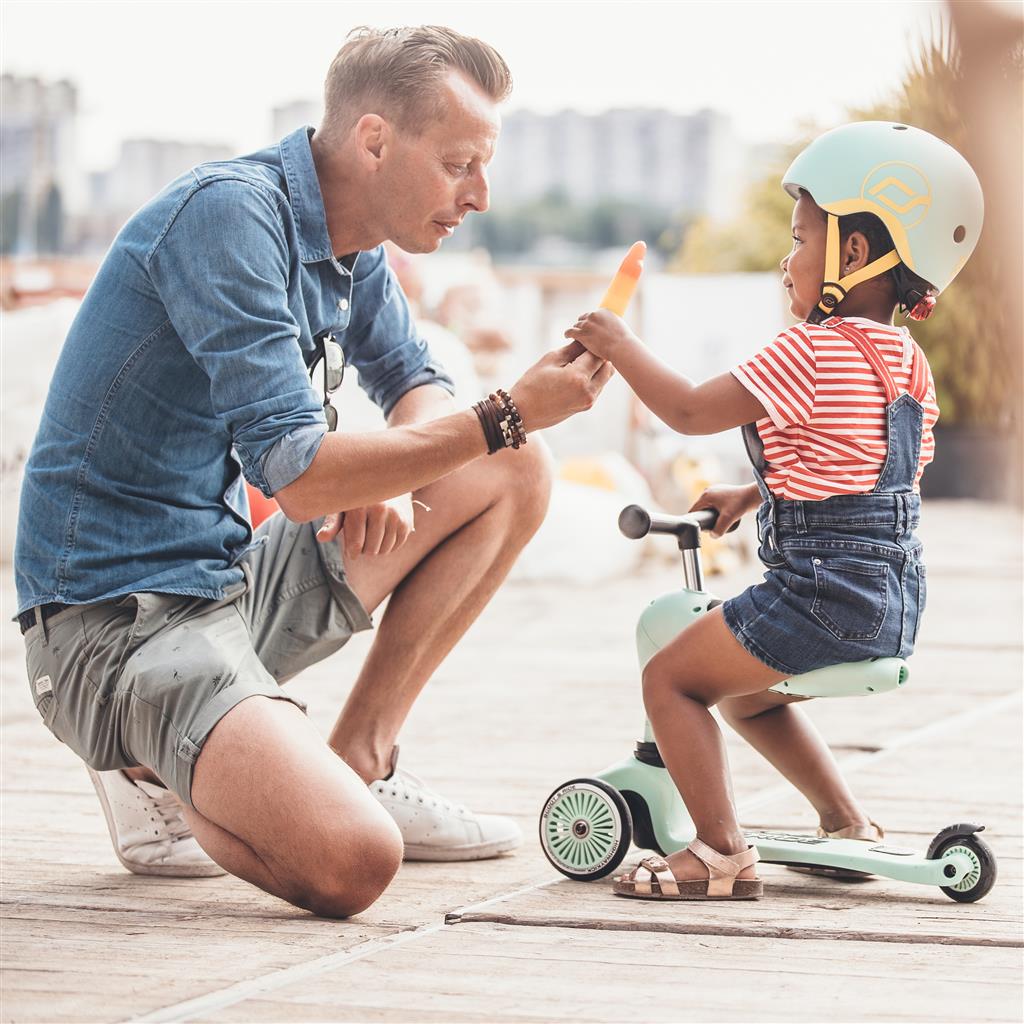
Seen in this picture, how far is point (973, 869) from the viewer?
200 centimetres

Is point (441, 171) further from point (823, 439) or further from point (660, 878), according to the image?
point (660, 878)

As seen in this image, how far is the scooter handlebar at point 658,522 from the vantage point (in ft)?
6.88

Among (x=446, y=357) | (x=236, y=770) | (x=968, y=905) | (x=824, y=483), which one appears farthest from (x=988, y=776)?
(x=446, y=357)

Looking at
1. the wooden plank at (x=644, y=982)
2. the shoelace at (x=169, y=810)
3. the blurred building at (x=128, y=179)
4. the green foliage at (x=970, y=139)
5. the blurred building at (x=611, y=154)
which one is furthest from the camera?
the blurred building at (x=611, y=154)

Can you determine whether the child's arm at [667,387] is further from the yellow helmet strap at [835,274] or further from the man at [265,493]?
the yellow helmet strap at [835,274]

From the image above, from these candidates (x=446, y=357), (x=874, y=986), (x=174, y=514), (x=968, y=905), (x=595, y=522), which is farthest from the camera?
(x=446, y=357)

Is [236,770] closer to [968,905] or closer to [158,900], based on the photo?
[158,900]

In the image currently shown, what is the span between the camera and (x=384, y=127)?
2195 millimetres

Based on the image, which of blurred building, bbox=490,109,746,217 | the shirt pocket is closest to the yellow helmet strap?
the shirt pocket

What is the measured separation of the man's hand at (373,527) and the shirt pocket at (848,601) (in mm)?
643

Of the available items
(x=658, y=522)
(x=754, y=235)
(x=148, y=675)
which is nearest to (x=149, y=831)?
(x=148, y=675)

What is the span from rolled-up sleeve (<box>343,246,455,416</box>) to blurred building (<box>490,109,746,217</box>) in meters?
49.5

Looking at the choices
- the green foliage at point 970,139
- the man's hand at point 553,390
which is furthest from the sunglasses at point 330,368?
the green foliage at point 970,139

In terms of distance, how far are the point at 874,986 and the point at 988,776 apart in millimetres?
1349
